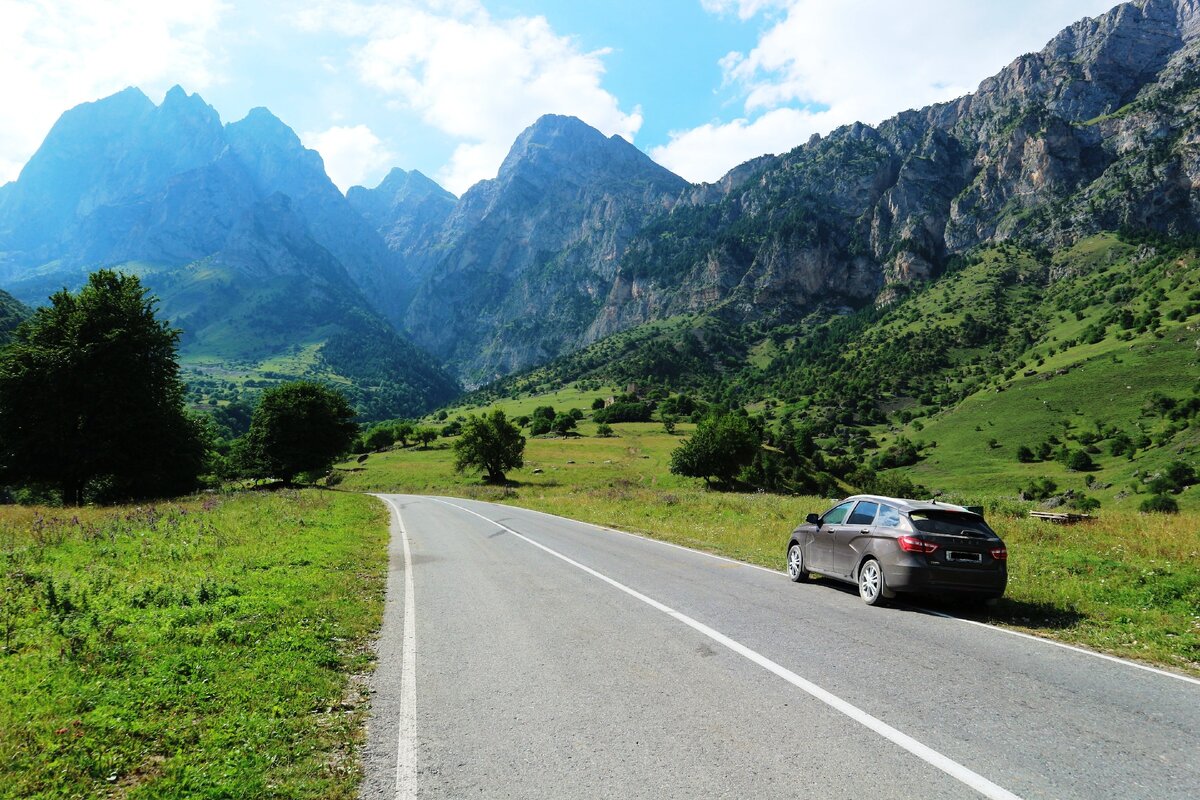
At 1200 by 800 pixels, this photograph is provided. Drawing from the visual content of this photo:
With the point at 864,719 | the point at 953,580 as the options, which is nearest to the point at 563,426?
the point at 953,580

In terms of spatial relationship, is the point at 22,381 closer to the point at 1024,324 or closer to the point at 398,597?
the point at 398,597

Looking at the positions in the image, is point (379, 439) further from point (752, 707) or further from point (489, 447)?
point (752, 707)

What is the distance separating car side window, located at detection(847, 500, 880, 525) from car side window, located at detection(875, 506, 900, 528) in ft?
0.63

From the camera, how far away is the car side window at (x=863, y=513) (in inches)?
470

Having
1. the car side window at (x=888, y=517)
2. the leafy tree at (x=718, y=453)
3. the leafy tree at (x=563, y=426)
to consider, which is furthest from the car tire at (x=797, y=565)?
the leafy tree at (x=563, y=426)

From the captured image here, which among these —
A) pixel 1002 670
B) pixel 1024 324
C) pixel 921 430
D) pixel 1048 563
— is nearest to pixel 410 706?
pixel 1002 670

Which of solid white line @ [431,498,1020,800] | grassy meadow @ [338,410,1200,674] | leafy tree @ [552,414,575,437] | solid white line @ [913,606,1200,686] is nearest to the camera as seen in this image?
solid white line @ [431,498,1020,800]

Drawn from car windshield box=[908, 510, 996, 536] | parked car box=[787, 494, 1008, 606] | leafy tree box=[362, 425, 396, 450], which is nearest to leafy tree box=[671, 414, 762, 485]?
parked car box=[787, 494, 1008, 606]

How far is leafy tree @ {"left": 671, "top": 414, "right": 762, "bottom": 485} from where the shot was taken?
73.8m

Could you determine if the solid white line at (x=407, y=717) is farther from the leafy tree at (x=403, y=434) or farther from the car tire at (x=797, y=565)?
the leafy tree at (x=403, y=434)

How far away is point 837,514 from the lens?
13109 millimetres

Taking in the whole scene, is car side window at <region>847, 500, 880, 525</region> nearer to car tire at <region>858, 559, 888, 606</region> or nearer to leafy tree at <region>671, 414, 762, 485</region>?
car tire at <region>858, 559, 888, 606</region>

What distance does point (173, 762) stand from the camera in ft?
15.4

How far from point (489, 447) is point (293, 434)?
22.0m
